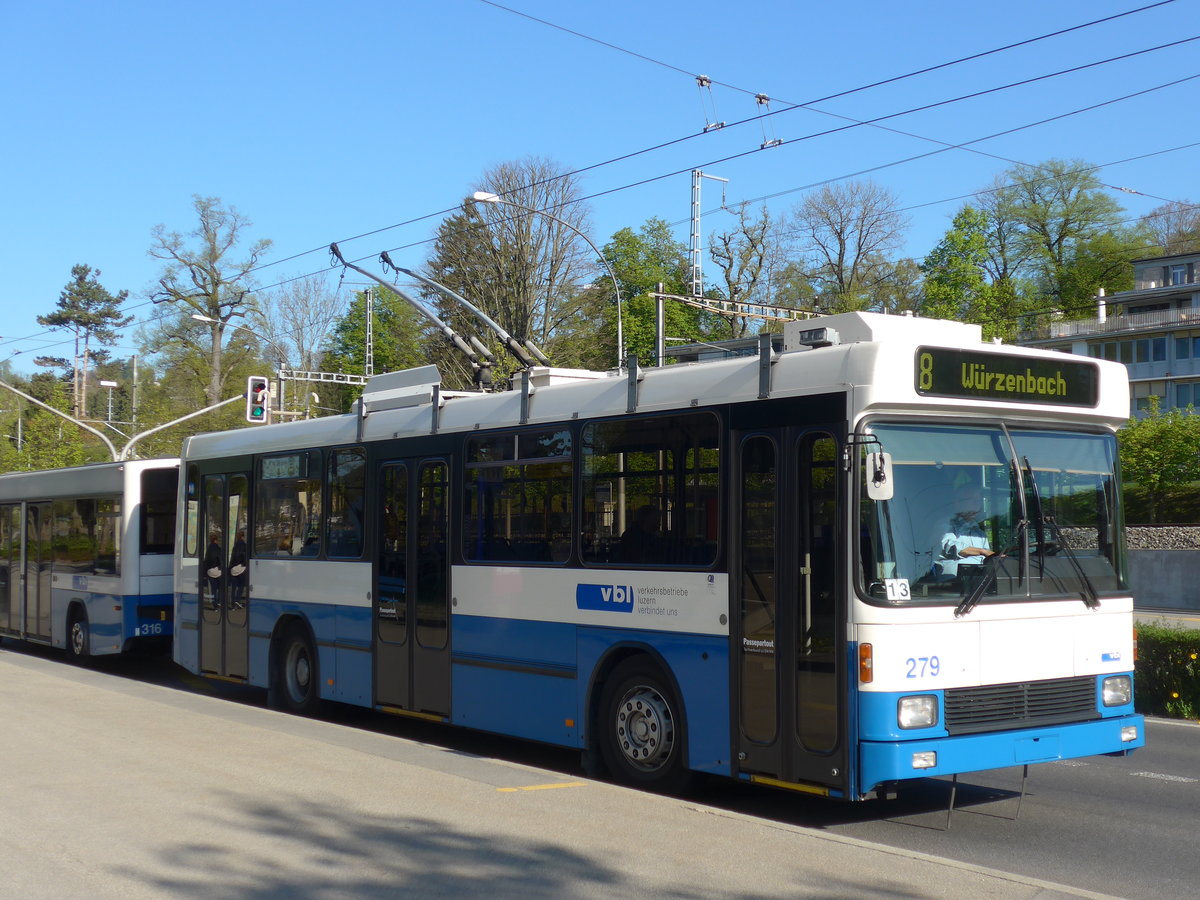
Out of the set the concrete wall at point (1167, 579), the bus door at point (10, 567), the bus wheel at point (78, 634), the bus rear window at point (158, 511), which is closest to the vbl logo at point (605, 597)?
the bus rear window at point (158, 511)

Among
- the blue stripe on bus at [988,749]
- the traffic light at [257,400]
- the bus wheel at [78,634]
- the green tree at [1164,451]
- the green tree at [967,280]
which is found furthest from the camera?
the green tree at [967,280]

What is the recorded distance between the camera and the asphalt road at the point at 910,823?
6.15 metres

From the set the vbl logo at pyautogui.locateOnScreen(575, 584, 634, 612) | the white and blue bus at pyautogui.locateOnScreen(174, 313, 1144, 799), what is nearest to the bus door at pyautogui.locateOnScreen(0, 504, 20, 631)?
the white and blue bus at pyautogui.locateOnScreen(174, 313, 1144, 799)

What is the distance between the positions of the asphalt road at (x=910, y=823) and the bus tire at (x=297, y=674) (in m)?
1.74

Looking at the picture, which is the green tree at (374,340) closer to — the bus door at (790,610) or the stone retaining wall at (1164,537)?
the stone retaining wall at (1164,537)

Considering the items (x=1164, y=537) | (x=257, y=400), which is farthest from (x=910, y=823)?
(x=1164, y=537)

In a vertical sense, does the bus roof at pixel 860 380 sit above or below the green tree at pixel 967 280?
below

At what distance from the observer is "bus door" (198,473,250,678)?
1497cm

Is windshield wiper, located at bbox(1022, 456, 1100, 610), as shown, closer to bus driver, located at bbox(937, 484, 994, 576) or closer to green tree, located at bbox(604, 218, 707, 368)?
bus driver, located at bbox(937, 484, 994, 576)

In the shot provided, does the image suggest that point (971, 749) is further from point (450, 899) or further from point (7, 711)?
point (7, 711)

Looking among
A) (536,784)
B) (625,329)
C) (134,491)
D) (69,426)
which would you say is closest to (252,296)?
(69,426)

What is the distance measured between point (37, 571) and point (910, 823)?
56.8ft

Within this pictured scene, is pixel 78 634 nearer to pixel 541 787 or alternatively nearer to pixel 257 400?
A: pixel 257 400

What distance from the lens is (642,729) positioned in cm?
941
